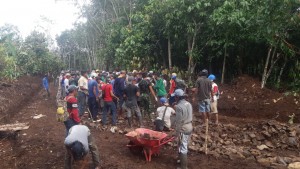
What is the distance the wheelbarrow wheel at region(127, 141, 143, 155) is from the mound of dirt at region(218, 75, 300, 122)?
7.29m

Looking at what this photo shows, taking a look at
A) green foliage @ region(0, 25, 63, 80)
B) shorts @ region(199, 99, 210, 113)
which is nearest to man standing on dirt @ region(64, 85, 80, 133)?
shorts @ region(199, 99, 210, 113)

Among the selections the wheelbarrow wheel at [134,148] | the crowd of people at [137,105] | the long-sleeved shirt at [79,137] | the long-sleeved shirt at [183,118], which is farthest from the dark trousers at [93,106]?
the long-sleeved shirt at [79,137]

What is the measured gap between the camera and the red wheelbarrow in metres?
7.65

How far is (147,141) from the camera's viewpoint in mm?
7602

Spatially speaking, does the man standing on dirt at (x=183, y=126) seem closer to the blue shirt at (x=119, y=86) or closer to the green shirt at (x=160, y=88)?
the blue shirt at (x=119, y=86)

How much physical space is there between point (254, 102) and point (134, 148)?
331 inches

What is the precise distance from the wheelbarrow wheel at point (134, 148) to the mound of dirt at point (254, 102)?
23.9ft

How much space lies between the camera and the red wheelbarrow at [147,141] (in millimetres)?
7648

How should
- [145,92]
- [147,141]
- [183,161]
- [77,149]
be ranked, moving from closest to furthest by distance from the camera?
1. [77,149]
2. [183,161]
3. [147,141]
4. [145,92]

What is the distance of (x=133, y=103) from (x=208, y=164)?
12.8 ft

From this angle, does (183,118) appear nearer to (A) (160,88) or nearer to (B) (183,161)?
(B) (183,161)

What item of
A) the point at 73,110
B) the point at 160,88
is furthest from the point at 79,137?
the point at 160,88

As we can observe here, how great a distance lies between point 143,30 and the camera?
65.0 feet

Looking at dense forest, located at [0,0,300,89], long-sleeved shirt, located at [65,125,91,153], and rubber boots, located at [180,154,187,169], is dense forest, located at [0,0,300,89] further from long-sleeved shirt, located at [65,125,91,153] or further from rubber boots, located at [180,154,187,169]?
long-sleeved shirt, located at [65,125,91,153]
